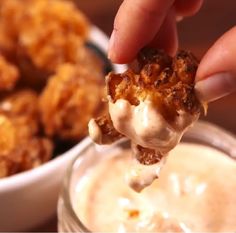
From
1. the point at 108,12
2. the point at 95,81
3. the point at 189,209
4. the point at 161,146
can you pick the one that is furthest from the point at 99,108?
the point at 108,12

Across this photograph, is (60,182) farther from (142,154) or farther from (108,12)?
(108,12)

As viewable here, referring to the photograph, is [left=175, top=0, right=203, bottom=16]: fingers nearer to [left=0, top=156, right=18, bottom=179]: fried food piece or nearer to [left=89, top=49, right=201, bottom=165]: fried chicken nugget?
[left=89, top=49, right=201, bottom=165]: fried chicken nugget

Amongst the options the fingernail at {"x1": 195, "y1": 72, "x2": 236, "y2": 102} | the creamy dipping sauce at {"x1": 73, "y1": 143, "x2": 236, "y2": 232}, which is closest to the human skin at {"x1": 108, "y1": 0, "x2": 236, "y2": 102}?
the fingernail at {"x1": 195, "y1": 72, "x2": 236, "y2": 102}

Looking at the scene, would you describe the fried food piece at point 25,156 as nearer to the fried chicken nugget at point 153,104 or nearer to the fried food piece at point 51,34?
the fried food piece at point 51,34

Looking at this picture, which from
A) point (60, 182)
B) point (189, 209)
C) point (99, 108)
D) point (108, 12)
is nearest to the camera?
point (189, 209)

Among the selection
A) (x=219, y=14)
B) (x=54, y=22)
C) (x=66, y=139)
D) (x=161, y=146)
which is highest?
(x=161, y=146)

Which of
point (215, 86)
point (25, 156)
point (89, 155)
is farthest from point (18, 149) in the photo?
point (215, 86)
